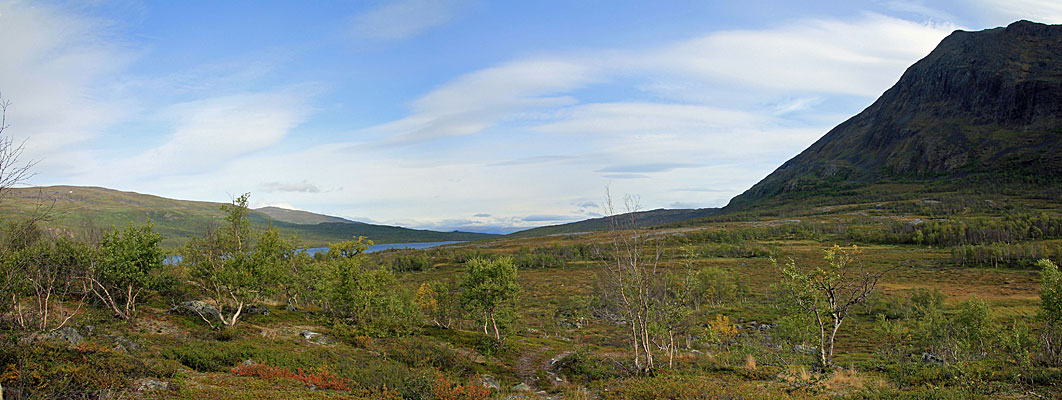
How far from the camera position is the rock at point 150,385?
12.4m

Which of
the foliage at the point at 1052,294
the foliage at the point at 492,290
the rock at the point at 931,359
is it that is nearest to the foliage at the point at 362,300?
the foliage at the point at 492,290

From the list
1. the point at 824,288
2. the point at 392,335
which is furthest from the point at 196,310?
the point at 824,288

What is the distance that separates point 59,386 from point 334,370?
923cm

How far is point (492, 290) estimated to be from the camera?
3622 centimetres

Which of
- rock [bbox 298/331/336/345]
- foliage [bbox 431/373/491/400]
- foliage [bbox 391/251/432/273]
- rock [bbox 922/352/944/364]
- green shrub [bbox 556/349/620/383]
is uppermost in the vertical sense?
foliage [bbox 431/373/491/400]

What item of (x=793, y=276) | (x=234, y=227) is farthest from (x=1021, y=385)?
(x=234, y=227)

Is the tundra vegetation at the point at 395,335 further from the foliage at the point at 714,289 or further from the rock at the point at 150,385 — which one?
the foliage at the point at 714,289

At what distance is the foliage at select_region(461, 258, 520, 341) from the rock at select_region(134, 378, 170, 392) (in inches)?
→ 935

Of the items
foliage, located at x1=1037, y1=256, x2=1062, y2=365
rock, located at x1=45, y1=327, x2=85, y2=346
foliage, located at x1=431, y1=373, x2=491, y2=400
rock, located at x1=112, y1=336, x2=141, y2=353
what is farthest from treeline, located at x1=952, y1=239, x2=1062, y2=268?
rock, located at x1=45, y1=327, x2=85, y2=346

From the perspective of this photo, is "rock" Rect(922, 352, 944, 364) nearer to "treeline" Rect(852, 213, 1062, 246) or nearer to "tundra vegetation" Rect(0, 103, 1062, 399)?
"tundra vegetation" Rect(0, 103, 1062, 399)

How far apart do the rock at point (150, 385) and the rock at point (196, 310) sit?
729 inches

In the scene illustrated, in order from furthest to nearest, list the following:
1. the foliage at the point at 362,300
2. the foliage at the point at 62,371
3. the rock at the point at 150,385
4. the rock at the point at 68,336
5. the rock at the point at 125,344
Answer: the foliage at the point at 362,300 < the rock at the point at 125,344 < the rock at the point at 68,336 < the rock at the point at 150,385 < the foliage at the point at 62,371

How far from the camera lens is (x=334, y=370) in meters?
18.8

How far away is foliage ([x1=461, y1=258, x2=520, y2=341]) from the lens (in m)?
36.1
